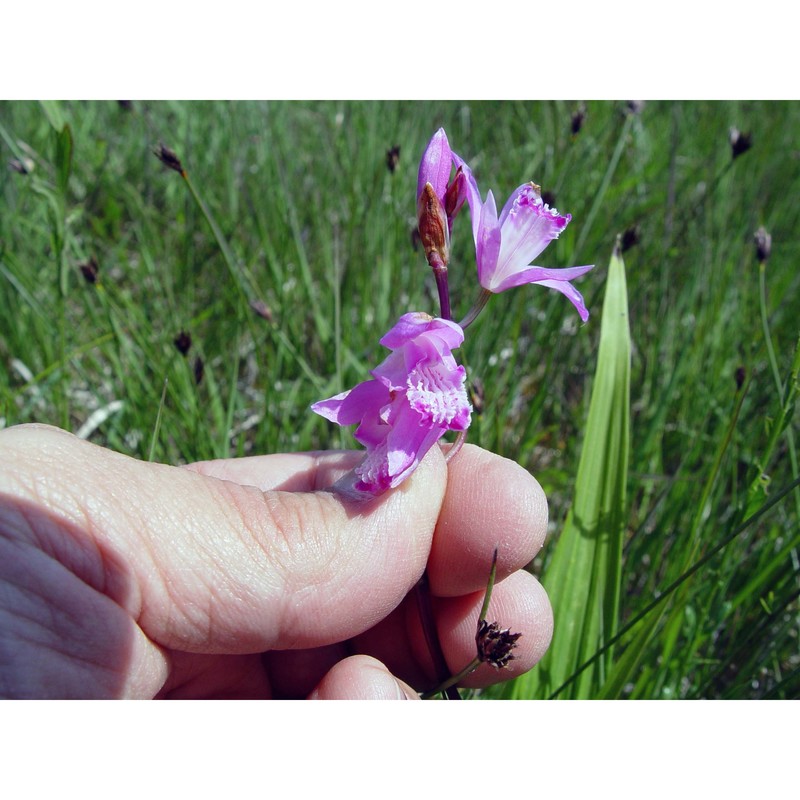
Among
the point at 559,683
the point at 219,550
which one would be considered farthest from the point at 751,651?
the point at 219,550

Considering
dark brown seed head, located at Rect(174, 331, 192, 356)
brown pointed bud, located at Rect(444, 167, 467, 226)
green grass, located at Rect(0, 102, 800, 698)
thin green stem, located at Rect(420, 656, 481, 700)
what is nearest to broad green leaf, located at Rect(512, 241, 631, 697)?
green grass, located at Rect(0, 102, 800, 698)

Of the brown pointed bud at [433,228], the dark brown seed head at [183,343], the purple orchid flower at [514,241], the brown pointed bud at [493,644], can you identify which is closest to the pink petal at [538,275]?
the purple orchid flower at [514,241]

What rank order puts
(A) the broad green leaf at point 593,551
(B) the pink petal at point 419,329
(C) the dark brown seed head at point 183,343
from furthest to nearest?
(C) the dark brown seed head at point 183,343 → (A) the broad green leaf at point 593,551 → (B) the pink petal at point 419,329

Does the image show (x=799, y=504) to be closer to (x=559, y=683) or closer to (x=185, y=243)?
(x=559, y=683)

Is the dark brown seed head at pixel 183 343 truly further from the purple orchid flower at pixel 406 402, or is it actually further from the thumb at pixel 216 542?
the purple orchid flower at pixel 406 402

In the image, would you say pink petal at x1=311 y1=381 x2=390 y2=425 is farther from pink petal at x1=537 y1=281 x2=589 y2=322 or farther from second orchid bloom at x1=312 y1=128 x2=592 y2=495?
pink petal at x1=537 y1=281 x2=589 y2=322

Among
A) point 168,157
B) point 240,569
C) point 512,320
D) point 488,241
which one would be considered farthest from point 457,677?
point 512,320
